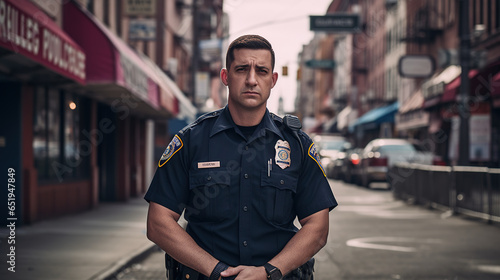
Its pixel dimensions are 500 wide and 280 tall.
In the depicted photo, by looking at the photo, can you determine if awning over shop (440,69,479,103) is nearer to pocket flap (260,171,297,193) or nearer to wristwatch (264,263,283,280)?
pocket flap (260,171,297,193)

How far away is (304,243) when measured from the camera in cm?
314

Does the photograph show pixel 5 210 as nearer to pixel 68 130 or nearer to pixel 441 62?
pixel 68 130

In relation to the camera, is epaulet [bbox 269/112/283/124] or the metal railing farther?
the metal railing

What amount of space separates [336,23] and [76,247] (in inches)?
669

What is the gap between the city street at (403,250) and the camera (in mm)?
8250

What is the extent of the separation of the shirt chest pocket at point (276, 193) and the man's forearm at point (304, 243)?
4.4 inches

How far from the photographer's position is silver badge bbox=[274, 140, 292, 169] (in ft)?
10.5

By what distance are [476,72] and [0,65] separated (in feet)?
53.6

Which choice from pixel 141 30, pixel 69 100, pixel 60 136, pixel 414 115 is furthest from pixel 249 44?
pixel 414 115

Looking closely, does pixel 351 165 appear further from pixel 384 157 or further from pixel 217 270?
pixel 217 270

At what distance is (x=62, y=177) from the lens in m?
14.5

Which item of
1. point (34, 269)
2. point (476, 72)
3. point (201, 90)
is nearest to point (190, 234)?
point (34, 269)

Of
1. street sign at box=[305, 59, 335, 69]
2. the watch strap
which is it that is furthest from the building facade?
street sign at box=[305, 59, 335, 69]

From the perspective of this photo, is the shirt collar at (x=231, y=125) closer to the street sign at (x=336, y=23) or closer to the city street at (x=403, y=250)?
the city street at (x=403, y=250)
